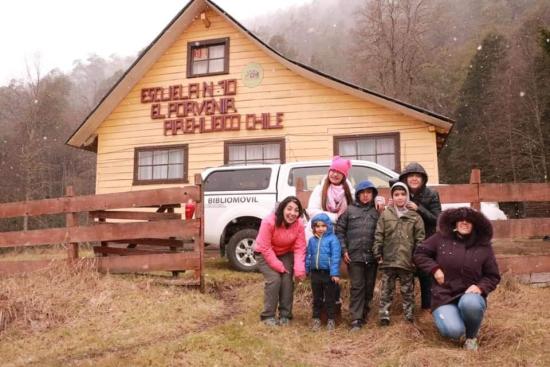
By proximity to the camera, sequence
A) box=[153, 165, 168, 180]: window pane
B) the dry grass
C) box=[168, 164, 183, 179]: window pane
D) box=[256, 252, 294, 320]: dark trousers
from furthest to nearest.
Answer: box=[153, 165, 168, 180]: window pane
box=[168, 164, 183, 179]: window pane
box=[256, 252, 294, 320]: dark trousers
the dry grass

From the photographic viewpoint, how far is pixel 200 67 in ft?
47.2

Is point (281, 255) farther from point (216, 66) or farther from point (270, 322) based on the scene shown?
point (216, 66)

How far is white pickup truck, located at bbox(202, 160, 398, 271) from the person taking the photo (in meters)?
8.34

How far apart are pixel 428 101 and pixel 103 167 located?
31.6m

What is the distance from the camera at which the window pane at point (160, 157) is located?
14.1 meters

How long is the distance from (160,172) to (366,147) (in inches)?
238

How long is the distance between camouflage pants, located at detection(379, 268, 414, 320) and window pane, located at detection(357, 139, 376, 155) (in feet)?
25.2

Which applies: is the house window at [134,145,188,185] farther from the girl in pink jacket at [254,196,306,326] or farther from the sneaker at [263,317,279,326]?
the sneaker at [263,317,279,326]

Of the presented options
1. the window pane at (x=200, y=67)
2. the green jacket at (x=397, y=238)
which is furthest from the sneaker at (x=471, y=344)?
the window pane at (x=200, y=67)

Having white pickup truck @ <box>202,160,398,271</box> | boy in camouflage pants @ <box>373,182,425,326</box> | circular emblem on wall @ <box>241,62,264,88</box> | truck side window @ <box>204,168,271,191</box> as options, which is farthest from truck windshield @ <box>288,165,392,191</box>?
circular emblem on wall @ <box>241,62,264,88</box>

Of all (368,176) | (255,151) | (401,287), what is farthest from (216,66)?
(401,287)

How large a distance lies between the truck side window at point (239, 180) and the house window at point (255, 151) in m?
4.23

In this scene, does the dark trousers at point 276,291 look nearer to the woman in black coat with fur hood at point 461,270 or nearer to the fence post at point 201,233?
the fence post at point 201,233

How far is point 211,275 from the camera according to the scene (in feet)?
26.0
